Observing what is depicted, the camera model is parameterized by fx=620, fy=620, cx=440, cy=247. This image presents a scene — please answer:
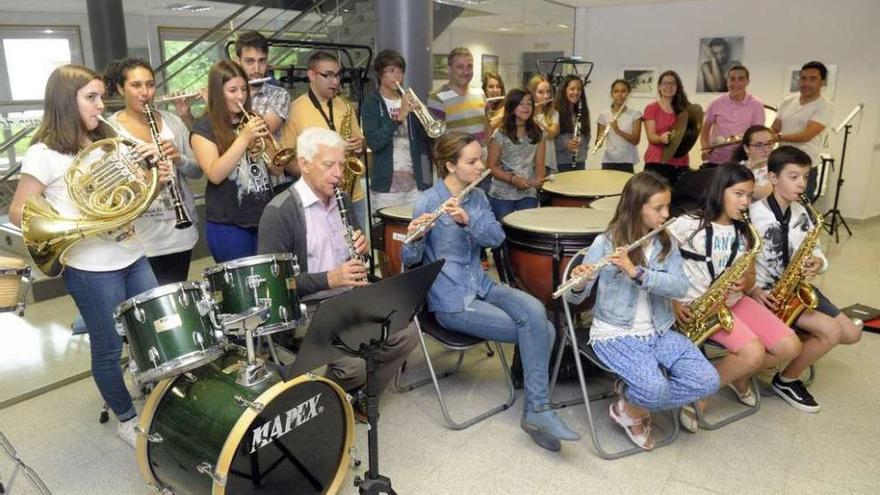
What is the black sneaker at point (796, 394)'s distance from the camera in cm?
273

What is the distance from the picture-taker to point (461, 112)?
12.8 feet

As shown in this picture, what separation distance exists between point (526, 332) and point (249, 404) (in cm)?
115

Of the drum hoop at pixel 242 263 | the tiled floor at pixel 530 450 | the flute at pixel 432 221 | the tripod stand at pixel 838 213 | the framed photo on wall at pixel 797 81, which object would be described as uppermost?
the framed photo on wall at pixel 797 81

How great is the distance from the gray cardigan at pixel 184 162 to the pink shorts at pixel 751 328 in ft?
7.44

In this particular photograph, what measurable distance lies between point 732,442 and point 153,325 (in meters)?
2.20

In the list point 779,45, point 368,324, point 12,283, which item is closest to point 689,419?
point 368,324

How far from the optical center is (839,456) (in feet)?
7.81

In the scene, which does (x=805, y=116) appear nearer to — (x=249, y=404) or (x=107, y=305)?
(x=249, y=404)

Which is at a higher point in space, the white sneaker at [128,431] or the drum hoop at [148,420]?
the drum hoop at [148,420]

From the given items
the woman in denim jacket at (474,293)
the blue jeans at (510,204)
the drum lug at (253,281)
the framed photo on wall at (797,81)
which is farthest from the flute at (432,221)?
the framed photo on wall at (797,81)

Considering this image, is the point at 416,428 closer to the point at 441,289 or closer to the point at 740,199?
the point at 441,289

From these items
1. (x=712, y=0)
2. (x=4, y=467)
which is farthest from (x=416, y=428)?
(x=712, y=0)

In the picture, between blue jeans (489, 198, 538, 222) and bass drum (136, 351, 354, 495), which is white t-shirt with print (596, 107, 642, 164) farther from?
bass drum (136, 351, 354, 495)

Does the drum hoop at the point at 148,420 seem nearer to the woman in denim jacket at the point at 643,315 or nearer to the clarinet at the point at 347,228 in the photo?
the clarinet at the point at 347,228
